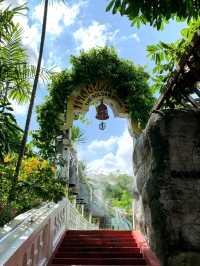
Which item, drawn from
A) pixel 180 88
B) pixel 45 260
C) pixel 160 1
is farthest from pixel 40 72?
pixel 160 1

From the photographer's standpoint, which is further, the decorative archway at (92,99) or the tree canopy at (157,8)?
the decorative archway at (92,99)

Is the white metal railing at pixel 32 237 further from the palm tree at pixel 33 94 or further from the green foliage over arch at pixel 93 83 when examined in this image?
the green foliage over arch at pixel 93 83

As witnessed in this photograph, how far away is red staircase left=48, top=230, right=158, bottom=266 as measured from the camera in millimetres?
5699

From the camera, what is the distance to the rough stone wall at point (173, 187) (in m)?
4.86

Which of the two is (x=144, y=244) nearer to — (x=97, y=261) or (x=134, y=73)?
(x=97, y=261)

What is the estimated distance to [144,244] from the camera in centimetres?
607

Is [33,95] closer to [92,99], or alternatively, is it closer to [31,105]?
[31,105]

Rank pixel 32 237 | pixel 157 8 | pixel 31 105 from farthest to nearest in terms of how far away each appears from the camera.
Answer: pixel 31 105 → pixel 32 237 → pixel 157 8

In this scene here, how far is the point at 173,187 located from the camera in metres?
5.15

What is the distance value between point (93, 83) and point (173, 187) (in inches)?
222

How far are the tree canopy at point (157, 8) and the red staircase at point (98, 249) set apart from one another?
369 centimetres

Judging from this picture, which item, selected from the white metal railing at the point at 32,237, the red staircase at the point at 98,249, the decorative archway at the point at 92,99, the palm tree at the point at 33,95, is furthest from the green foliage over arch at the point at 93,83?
the red staircase at the point at 98,249

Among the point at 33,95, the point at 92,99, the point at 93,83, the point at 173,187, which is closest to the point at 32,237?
the point at 173,187

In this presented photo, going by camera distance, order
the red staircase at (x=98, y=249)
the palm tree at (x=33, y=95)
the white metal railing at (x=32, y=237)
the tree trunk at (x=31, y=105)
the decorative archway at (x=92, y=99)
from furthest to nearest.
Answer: the decorative archway at (x=92, y=99)
the palm tree at (x=33, y=95)
the tree trunk at (x=31, y=105)
the red staircase at (x=98, y=249)
the white metal railing at (x=32, y=237)
